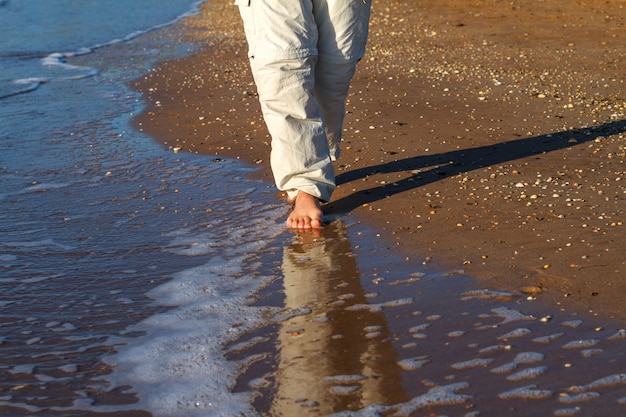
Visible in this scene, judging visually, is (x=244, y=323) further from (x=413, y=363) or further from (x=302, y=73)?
(x=302, y=73)

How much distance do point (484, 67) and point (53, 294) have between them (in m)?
5.54

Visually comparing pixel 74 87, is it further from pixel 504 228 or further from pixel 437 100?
pixel 504 228

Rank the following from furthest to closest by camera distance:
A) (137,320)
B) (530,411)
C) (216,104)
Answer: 1. (216,104)
2. (137,320)
3. (530,411)

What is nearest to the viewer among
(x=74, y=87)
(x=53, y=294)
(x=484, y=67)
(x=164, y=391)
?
(x=164, y=391)

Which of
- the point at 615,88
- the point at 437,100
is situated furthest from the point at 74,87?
the point at 615,88

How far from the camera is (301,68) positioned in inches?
169

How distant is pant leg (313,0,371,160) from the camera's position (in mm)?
4398

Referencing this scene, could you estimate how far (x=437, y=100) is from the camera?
276 inches

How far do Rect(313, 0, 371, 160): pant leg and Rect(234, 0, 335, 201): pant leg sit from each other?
102 millimetres

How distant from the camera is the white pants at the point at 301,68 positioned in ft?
13.9

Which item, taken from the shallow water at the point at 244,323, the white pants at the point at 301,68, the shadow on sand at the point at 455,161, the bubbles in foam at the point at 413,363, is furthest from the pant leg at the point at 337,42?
the bubbles in foam at the point at 413,363

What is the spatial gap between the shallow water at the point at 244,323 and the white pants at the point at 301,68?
0.31 metres

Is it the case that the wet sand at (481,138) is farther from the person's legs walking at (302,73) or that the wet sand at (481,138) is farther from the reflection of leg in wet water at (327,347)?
the reflection of leg in wet water at (327,347)

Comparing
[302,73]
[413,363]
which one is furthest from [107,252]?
[413,363]
